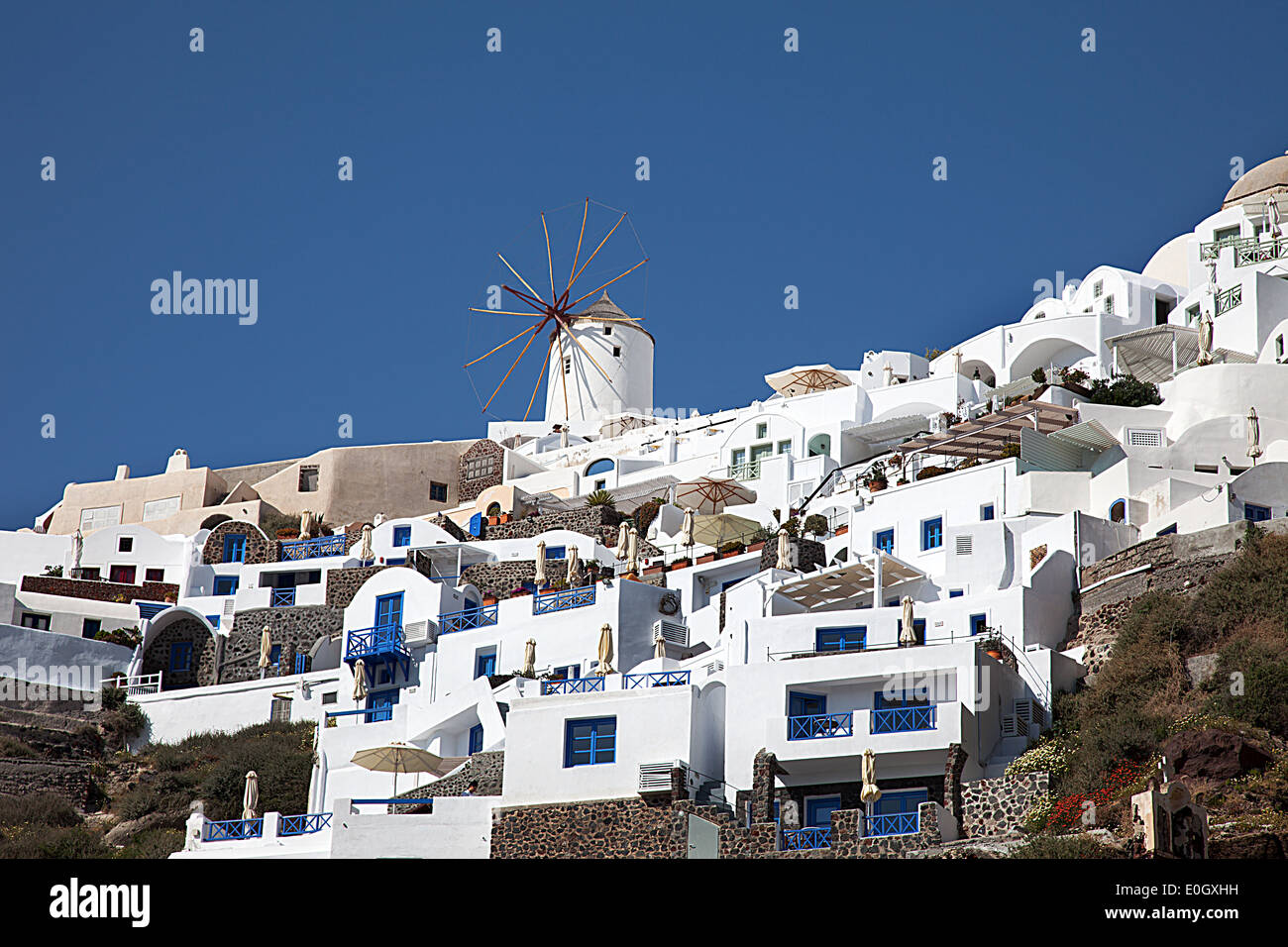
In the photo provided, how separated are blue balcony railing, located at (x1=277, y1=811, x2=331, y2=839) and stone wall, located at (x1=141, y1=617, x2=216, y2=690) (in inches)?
574

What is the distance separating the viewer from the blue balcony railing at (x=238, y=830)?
3681 centimetres

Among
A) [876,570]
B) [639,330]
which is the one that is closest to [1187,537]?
[876,570]

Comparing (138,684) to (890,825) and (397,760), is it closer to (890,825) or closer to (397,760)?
(397,760)

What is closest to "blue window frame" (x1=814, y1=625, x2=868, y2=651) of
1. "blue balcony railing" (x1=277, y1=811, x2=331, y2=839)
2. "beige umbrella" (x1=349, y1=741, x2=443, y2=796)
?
"beige umbrella" (x1=349, y1=741, x2=443, y2=796)

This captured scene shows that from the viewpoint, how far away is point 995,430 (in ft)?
157

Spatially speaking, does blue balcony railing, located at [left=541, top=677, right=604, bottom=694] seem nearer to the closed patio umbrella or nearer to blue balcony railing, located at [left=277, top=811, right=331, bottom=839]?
blue balcony railing, located at [left=277, top=811, right=331, bottom=839]

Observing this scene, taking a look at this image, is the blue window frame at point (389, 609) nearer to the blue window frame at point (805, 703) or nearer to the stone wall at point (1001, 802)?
the blue window frame at point (805, 703)

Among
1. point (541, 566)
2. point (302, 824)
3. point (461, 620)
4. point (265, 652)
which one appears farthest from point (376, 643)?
point (302, 824)

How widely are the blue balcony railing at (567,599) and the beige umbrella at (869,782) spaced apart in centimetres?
1199

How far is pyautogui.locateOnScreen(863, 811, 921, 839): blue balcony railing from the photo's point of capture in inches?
1224

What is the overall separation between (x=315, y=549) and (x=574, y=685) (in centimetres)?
2124

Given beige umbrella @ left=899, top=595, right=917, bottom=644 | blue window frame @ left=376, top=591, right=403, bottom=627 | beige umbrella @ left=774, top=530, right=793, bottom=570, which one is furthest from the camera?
blue window frame @ left=376, top=591, right=403, bottom=627
